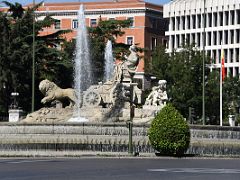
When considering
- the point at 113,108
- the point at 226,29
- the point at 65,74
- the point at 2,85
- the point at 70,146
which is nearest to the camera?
the point at 70,146

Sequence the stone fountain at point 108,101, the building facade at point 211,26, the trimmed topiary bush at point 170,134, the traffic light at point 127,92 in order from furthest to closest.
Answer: the building facade at point 211,26, the traffic light at point 127,92, the stone fountain at point 108,101, the trimmed topiary bush at point 170,134

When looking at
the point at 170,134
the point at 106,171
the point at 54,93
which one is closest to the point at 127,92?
the point at 54,93

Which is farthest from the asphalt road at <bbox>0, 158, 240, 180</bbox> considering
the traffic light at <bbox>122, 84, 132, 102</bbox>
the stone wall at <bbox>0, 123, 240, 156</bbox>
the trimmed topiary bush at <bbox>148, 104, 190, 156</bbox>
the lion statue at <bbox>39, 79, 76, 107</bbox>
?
the lion statue at <bbox>39, 79, 76, 107</bbox>

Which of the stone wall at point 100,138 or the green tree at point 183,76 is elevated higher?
the green tree at point 183,76

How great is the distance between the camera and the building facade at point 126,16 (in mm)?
128625

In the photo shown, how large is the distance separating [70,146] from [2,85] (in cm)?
3510

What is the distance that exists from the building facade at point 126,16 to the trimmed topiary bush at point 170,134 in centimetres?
8608

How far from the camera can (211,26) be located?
12888 centimetres

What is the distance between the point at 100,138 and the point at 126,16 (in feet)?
285

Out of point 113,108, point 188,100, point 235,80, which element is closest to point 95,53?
point 188,100

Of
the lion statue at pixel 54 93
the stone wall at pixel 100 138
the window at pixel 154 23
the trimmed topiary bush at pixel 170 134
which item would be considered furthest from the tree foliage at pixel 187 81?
the trimmed topiary bush at pixel 170 134

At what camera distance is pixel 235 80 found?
313 ft

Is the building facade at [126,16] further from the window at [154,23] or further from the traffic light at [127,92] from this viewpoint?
the traffic light at [127,92]

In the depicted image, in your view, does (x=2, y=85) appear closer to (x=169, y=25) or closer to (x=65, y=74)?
(x=65, y=74)
